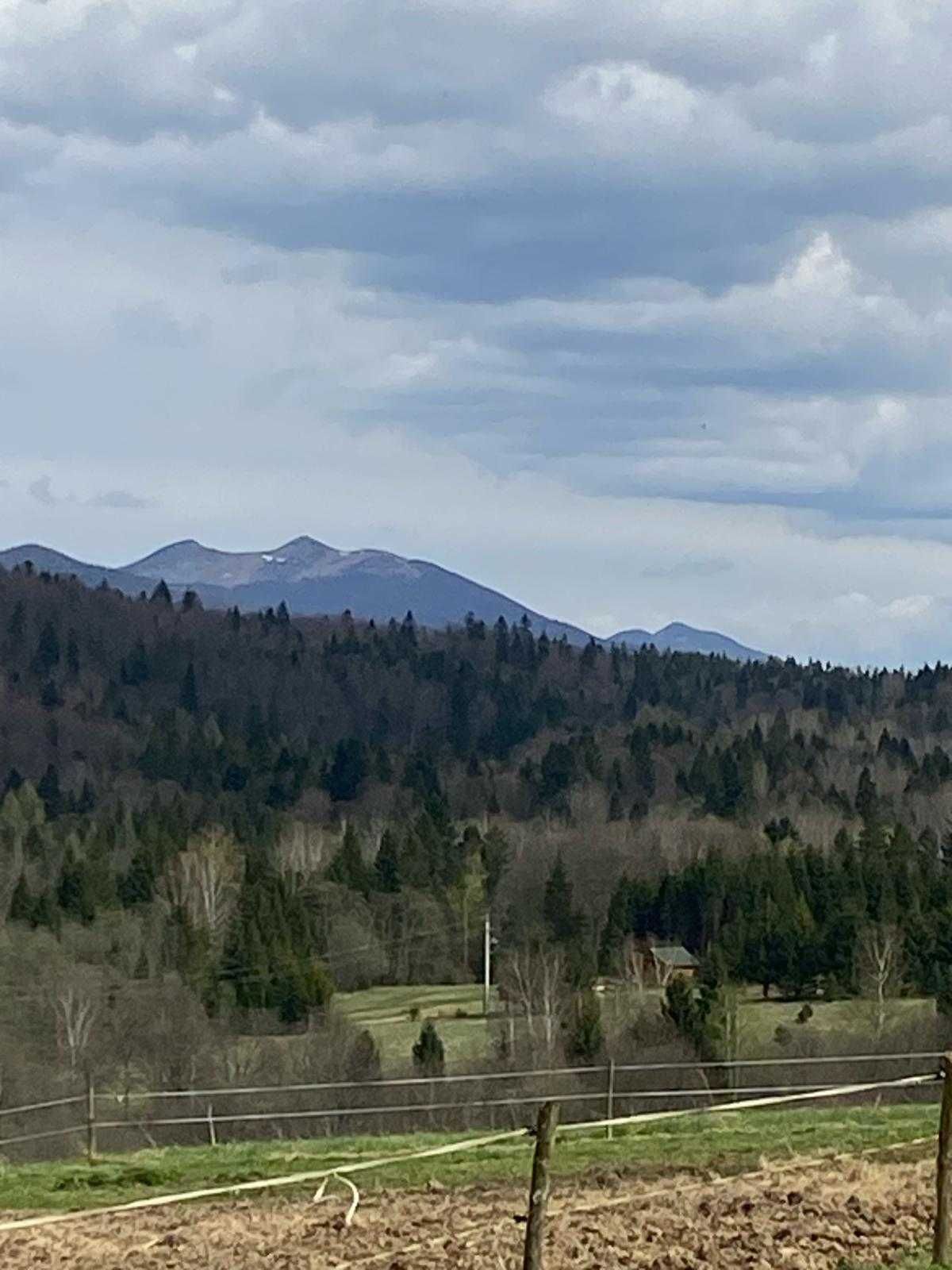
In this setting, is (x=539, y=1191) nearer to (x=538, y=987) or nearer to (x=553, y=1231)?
(x=553, y=1231)

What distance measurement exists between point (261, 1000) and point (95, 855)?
2649cm

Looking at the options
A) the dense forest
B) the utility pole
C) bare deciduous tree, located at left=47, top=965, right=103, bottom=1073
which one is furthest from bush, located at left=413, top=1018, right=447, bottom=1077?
bare deciduous tree, located at left=47, top=965, right=103, bottom=1073

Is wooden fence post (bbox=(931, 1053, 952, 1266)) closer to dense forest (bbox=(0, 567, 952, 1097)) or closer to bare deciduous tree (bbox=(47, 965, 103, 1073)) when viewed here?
bare deciduous tree (bbox=(47, 965, 103, 1073))

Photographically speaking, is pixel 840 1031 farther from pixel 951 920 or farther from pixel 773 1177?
pixel 773 1177

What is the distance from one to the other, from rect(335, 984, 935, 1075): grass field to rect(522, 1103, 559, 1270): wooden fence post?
52.2 meters

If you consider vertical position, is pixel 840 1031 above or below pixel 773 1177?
below

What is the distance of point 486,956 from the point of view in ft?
262

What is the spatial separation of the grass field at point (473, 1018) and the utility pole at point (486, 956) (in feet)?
1.51

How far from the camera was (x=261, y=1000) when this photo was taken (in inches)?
2857

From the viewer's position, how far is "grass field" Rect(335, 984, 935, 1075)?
216ft

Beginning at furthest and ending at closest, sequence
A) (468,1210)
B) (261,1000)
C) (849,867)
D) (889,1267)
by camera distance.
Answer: (849,867)
(261,1000)
(468,1210)
(889,1267)

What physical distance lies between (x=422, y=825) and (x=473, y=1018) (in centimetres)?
3163

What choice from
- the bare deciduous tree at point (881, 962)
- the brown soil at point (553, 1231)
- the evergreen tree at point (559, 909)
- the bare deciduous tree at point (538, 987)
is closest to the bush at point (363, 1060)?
the bare deciduous tree at point (538, 987)

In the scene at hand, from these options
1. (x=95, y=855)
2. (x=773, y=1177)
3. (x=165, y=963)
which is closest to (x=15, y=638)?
(x=95, y=855)
